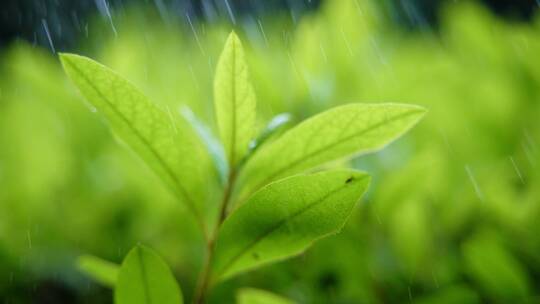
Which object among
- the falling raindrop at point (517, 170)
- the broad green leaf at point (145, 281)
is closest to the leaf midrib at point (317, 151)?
the broad green leaf at point (145, 281)

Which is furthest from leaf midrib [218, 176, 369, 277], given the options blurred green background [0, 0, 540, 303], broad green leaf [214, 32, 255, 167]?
blurred green background [0, 0, 540, 303]

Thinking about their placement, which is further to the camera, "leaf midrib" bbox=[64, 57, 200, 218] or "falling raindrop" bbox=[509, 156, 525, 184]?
"falling raindrop" bbox=[509, 156, 525, 184]

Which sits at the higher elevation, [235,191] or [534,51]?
[235,191]

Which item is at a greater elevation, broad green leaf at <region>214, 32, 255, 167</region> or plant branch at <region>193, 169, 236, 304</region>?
broad green leaf at <region>214, 32, 255, 167</region>

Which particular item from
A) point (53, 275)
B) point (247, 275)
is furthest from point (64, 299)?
point (247, 275)

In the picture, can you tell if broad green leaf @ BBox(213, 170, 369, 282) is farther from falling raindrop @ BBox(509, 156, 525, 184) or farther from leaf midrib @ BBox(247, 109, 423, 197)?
falling raindrop @ BBox(509, 156, 525, 184)

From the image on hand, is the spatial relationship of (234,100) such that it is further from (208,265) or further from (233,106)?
(208,265)

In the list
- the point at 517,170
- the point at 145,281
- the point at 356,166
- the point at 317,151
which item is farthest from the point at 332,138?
the point at 517,170

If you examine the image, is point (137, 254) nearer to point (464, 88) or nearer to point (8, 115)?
point (8, 115)
